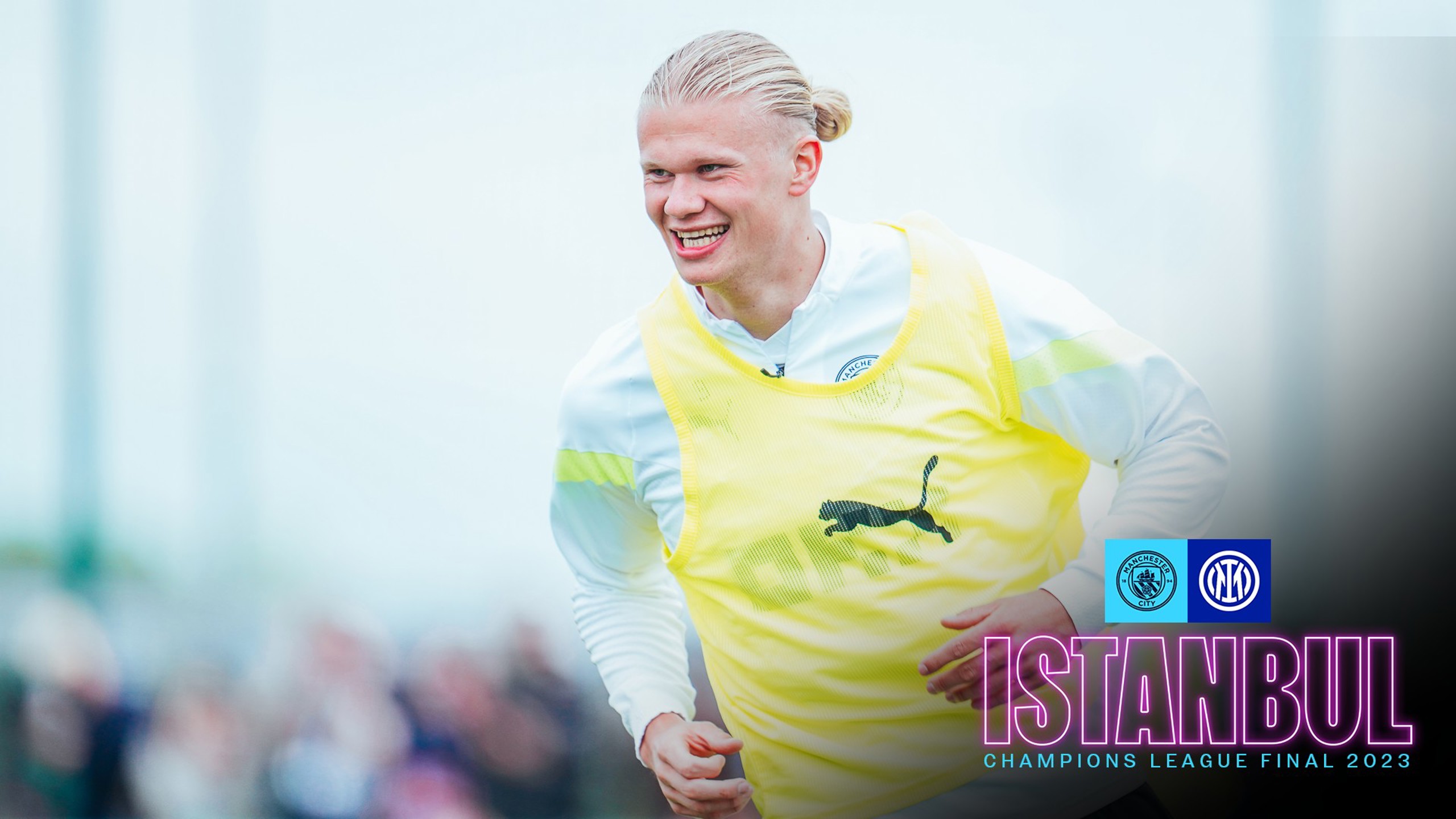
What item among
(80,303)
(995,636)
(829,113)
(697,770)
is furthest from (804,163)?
(80,303)

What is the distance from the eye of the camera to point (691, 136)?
3.18 ft

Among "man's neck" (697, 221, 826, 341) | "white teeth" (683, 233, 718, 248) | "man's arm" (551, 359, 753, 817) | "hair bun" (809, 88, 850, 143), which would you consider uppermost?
"hair bun" (809, 88, 850, 143)

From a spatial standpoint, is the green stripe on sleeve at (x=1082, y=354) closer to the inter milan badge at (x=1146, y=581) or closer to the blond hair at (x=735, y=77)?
the inter milan badge at (x=1146, y=581)

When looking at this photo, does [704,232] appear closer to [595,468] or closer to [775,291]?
[775,291]

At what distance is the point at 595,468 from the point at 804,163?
1.25 ft

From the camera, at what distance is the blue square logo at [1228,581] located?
113 cm

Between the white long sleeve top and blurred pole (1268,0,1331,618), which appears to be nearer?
the white long sleeve top

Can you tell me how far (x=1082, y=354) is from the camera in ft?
3.17

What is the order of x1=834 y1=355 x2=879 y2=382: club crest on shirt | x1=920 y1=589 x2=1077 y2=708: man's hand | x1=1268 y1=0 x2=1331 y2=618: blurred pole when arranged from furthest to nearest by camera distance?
x1=1268 y1=0 x2=1331 y2=618: blurred pole < x1=834 y1=355 x2=879 y2=382: club crest on shirt < x1=920 y1=589 x2=1077 y2=708: man's hand

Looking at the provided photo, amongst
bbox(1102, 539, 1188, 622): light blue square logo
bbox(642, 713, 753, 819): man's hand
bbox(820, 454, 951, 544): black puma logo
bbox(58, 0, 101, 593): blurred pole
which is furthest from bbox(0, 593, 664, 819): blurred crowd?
bbox(1102, 539, 1188, 622): light blue square logo

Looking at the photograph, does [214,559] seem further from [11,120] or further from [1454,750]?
[1454,750]

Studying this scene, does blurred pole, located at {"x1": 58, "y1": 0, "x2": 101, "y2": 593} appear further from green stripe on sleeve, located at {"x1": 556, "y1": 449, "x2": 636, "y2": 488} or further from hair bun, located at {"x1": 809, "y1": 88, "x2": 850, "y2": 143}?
hair bun, located at {"x1": 809, "y1": 88, "x2": 850, "y2": 143}

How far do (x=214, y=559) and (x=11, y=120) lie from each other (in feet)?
2.79

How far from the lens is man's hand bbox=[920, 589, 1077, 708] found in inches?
36.5
